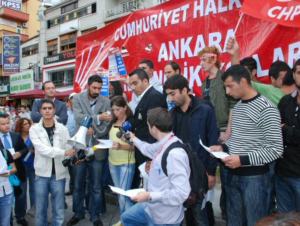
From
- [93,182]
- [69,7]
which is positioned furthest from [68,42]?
[93,182]

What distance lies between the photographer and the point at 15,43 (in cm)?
1906

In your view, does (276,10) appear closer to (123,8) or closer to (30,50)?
(123,8)

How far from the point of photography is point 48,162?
13.3 feet

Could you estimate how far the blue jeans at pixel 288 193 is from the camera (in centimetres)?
281

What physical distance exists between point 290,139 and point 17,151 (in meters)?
3.28

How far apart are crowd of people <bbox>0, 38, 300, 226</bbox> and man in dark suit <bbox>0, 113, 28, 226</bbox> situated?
13mm

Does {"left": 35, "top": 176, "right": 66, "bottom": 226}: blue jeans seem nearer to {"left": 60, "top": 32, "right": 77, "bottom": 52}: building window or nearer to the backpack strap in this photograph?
the backpack strap

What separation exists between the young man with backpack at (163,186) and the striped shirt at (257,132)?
0.49 meters

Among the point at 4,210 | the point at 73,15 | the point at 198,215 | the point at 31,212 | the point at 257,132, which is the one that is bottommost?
the point at 31,212

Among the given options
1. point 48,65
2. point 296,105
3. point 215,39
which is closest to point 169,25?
point 215,39

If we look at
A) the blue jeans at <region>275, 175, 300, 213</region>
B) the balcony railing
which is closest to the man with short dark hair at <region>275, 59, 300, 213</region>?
the blue jeans at <region>275, 175, 300, 213</region>

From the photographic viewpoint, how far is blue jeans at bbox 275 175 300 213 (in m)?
2.81

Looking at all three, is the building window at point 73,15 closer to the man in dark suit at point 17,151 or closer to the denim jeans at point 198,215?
the man in dark suit at point 17,151

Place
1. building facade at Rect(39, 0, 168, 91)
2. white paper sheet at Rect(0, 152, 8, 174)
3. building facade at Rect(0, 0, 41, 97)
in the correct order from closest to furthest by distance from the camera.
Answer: white paper sheet at Rect(0, 152, 8, 174), building facade at Rect(39, 0, 168, 91), building facade at Rect(0, 0, 41, 97)
